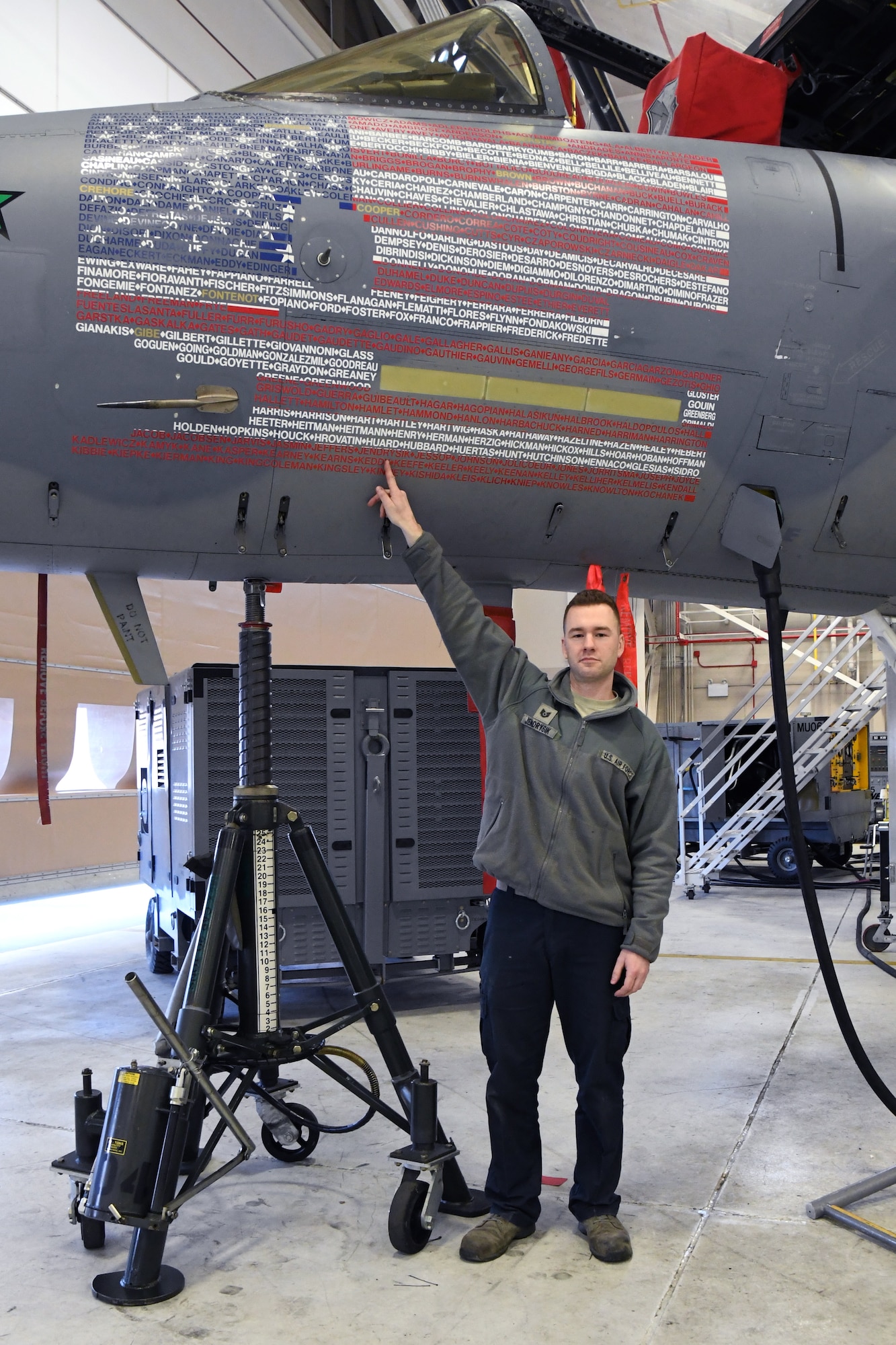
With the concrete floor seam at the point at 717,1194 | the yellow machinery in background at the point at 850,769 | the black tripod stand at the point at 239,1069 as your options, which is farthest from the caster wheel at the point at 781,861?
the black tripod stand at the point at 239,1069

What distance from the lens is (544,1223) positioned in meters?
2.79

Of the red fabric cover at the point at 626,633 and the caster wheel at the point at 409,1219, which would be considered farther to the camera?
the red fabric cover at the point at 626,633

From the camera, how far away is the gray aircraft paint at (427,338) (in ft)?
7.79

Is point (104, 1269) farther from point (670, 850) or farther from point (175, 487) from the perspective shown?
point (175, 487)

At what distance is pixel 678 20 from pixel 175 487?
9.35 metres

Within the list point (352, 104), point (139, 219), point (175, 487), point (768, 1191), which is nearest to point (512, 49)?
point (352, 104)

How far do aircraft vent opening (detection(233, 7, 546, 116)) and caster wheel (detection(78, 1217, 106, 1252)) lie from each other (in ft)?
10.0

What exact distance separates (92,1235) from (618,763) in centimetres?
187

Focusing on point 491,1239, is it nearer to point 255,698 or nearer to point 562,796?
point 562,796

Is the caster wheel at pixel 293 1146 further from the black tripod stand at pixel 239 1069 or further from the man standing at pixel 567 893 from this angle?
the man standing at pixel 567 893

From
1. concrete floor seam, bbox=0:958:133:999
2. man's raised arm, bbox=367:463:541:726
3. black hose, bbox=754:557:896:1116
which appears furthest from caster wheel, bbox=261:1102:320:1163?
concrete floor seam, bbox=0:958:133:999

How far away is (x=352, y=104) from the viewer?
2.72 m

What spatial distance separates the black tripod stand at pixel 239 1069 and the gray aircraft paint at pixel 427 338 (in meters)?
0.51

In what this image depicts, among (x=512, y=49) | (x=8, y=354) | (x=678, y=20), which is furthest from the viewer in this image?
(x=678, y=20)
